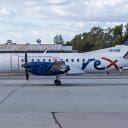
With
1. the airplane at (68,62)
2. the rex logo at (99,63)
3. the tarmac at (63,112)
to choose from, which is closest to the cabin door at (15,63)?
the airplane at (68,62)

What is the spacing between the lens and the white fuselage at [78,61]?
40.5 meters

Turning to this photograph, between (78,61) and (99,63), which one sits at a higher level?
(78,61)

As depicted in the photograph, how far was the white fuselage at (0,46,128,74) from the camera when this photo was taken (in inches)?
1593

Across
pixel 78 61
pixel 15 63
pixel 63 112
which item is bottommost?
pixel 63 112

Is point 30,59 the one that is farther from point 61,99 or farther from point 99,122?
point 99,122

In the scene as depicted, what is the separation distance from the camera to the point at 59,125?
16.0 metres

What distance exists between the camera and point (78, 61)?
4078 centimetres

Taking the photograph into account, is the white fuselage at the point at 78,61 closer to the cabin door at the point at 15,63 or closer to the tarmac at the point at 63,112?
the cabin door at the point at 15,63

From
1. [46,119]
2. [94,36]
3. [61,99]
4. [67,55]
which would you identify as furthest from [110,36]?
[46,119]

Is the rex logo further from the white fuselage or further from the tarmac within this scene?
the tarmac

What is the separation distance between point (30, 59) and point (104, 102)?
55.9 ft

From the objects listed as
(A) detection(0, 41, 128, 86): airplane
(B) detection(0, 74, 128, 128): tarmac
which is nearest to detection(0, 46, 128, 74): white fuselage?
(A) detection(0, 41, 128, 86): airplane

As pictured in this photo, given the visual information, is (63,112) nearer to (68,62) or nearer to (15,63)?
(68,62)

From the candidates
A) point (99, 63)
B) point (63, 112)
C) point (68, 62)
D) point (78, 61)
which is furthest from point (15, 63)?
point (63, 112)
